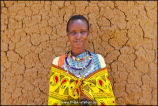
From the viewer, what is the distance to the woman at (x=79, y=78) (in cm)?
127

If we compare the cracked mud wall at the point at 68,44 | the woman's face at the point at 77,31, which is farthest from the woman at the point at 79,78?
the cracked mud wall at the point at 68,44

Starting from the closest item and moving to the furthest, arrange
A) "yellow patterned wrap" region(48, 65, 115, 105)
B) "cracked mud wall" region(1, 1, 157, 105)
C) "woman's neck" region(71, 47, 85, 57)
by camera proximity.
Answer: "yellow patterned wrap" region(48, 65, 115, 105)
"woman's neck" region(71, 47, 85, 57)
"cracked mud wall" region(1, 1, 157, 105)

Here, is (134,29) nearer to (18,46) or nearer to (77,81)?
(77,81)

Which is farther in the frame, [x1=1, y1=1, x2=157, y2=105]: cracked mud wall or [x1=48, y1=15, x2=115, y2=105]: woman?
[x1=1, y1=1, x2=157, y2=105]: cracked mud wall

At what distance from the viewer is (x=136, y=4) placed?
197 cm

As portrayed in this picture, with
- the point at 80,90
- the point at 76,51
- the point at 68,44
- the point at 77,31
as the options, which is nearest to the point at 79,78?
the point at 80,90

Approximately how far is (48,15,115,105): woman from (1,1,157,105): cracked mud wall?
2.12 feet

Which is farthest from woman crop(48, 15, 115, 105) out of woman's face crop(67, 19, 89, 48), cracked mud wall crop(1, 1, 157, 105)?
cracked mud wall crop(1, 1, 157, 105)

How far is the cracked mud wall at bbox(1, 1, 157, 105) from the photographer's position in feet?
6.50

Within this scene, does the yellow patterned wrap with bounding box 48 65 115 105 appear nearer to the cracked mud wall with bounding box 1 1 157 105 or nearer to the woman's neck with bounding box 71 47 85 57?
the woman's neck with bounding box 71 47 85 57

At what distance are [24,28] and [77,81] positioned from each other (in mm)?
1278

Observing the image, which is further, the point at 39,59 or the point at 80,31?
the point at 39,59

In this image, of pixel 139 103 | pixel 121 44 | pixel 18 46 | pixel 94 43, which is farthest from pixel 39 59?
pixel 139 103

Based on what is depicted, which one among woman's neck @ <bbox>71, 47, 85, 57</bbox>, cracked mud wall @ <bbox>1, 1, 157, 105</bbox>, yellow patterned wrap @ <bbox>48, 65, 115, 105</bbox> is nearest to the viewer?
yellow patterned wrap @ <bbox>48, 65, 115, 105</bbox>
